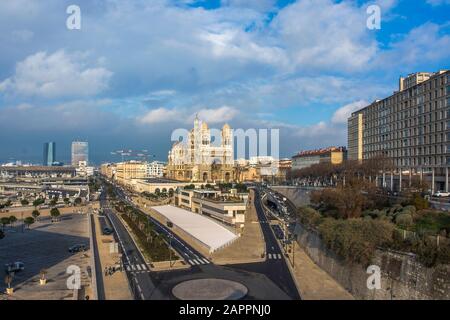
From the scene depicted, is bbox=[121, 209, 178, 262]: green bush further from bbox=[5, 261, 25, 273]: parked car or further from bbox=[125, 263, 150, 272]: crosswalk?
bbox=[5, 261, 25, 273]: parked car

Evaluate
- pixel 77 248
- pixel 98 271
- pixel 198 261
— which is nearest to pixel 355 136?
pixel 198 261

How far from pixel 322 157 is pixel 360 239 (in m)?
85.0

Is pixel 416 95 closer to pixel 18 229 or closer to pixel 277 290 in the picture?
pixel 277 290

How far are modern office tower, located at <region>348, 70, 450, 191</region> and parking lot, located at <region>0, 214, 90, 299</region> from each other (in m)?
36.3

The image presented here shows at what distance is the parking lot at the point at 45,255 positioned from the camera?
82.4 feet

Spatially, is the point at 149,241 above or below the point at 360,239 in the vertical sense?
below

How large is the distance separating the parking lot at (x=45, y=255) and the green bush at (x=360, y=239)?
17.5 m

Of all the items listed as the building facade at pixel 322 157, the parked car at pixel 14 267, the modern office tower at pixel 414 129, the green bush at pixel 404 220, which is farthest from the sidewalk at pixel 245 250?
the building facade at pixel 322 157

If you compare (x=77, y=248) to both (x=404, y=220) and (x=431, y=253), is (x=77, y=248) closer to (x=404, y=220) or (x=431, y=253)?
(x=404, y=220)

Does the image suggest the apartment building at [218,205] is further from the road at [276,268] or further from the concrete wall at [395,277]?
the concrete wall at [395,277]

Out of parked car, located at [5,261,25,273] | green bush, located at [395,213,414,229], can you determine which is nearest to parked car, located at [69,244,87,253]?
parked car, located at [5,261,25,273]

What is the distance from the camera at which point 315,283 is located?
26328mm

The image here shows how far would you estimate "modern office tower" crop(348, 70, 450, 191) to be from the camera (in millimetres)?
46375
